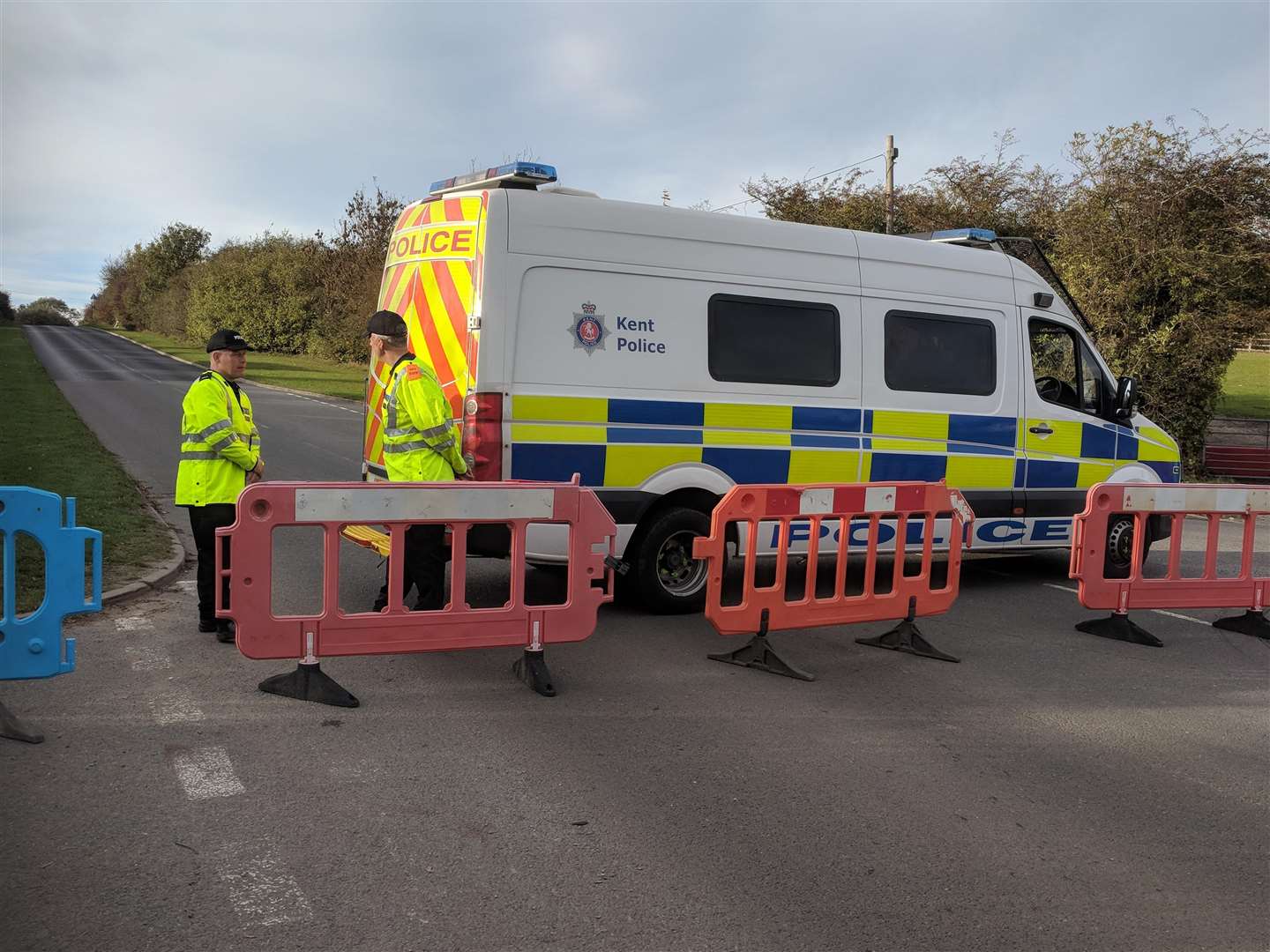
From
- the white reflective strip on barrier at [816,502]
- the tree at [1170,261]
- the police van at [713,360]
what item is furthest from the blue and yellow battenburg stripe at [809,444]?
the tree at [1170,261]

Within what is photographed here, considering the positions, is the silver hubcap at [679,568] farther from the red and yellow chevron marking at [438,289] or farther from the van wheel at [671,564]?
the red and yellow chevron marking at [438,289]

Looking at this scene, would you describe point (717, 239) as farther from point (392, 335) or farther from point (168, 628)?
point (168, 628)

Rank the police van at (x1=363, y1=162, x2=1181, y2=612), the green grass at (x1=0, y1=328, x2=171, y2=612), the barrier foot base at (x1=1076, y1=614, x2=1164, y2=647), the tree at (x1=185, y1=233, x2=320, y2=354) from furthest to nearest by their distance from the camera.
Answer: the tree at (x1=185, y1=233, x2=320, y2=354) → the green grass at (x1=0, y1=328, x2=171, y2=612) → the barrier foot base at (x1=1076, y1=614, x2=1164, y2=647) → the police van at (x1=363, y1=162, x2=1181, y2=612)

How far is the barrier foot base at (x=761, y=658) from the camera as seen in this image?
606 centimetres

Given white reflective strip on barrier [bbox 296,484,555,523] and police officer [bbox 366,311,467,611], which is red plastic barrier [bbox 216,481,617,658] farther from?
police officer [bbox 366,311,467,611]

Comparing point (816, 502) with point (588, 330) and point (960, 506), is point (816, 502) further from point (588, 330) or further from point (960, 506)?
point (588, 330)

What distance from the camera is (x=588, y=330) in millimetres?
6836

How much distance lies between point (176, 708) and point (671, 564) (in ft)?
11.0

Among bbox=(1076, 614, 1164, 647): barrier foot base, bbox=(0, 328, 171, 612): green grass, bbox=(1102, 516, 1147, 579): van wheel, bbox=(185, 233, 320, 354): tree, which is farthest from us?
bbox=(185, 233, 320, 354): tree

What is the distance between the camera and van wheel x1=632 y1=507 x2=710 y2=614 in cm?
716

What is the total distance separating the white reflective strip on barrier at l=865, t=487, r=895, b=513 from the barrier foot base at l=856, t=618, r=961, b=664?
0.72 meters

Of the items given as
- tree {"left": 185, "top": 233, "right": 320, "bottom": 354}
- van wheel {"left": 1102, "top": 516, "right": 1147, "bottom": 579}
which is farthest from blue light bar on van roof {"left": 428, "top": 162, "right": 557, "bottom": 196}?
tree {"left": 185, "top": 233, "right": 320, "bottom": 354}

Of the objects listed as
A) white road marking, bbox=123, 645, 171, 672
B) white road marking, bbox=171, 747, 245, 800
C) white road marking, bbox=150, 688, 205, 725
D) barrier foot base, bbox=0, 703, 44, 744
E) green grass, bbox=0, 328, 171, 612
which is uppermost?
green grass, bbox=0, 328, 171, 612

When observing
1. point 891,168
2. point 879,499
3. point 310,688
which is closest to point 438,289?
point 310,688
